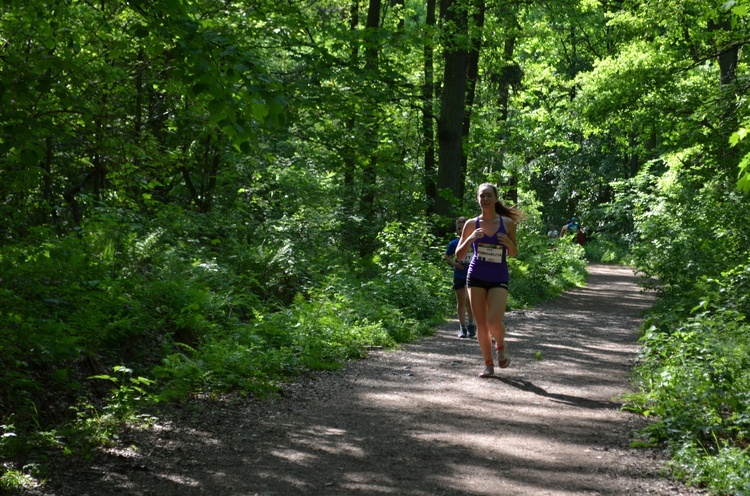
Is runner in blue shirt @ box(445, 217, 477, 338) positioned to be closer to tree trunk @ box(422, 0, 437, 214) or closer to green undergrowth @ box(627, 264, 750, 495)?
green undergrowth @ box(627, 264, 750, 495)

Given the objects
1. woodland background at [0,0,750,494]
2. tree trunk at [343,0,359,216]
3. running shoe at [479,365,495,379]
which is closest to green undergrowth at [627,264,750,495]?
woodland background at [0,0,750,494]

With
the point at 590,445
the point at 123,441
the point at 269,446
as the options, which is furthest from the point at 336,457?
the point at 590,445

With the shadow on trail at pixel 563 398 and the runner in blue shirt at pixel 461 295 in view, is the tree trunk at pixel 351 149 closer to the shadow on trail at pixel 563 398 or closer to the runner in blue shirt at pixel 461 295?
the runner in blue shirt at pixel 461 295

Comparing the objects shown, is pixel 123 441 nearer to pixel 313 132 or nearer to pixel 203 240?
pixel 313 132

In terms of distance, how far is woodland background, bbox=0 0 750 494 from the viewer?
5902mm

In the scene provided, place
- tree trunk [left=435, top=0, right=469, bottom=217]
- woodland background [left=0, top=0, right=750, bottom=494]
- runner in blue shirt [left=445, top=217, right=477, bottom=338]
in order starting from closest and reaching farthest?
woodland background [left=0, top=0, right=750, bottom=494] < runner in blue shirt [left=445, top=217, right=477, bottom=338] < tree trunk [left=435, top=0, right=469, bottom=217]

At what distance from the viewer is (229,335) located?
380 inches

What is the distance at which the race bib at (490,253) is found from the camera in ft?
27.9

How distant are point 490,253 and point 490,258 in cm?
6

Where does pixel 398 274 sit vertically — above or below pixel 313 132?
below

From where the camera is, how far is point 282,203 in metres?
18.7

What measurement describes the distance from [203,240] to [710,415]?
11668mm

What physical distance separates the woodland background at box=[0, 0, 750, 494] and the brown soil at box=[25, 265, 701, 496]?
37 centimetres

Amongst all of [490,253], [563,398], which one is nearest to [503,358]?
[563,398]
